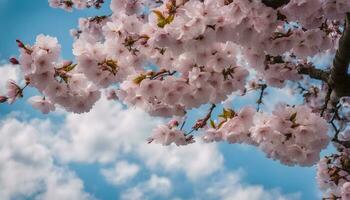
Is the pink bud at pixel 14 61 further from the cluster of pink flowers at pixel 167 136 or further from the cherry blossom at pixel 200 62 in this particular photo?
the cluster of pink flowers at pixel 167 136

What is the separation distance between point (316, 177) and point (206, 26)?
3.62m

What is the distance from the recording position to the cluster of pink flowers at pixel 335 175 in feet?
18.1

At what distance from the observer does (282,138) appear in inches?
156

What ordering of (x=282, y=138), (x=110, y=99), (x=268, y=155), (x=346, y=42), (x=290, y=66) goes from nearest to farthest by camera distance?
(x=282, y=138), (x=268, y=155), (x=290, y=66), (x=346, y=42), (x=110, y=99)

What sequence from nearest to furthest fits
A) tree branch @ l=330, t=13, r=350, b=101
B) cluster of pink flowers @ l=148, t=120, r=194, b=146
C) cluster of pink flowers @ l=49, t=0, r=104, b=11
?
1. cluster of pink flowers @ l=148, t=120, r=194, b=146
2. tree branch @ l=330, t=13, r=350, b=101
3. cluster of pink flowers @ l=49, t=0, r=104, b=11

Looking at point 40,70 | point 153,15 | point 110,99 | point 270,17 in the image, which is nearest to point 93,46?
point 40,70

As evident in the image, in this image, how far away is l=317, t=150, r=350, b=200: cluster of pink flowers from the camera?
5.52 m

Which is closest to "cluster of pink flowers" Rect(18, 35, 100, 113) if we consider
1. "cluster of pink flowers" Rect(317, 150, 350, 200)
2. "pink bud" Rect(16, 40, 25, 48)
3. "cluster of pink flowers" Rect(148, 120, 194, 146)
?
"pink bud" Rect(16, 40, 25, 48)

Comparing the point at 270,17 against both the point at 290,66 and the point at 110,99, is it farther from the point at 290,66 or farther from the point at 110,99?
the point at 110,99

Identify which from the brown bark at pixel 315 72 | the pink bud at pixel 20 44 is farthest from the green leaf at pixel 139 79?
the brown bark at pixel 315 72

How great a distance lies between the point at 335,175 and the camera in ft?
18.9

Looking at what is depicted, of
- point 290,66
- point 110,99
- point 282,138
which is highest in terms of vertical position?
point 110,99

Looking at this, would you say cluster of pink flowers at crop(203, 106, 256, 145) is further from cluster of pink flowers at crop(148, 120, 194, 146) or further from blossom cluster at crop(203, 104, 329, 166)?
cluster of pink flowers at crop(148, 120, 194, 146)

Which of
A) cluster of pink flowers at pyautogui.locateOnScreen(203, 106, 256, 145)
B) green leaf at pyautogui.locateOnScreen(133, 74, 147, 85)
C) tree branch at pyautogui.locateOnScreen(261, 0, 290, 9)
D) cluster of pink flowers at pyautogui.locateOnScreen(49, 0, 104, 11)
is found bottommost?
cluster of pink flowers at pyautogui.locateOnScreen(203, 106, 256, 145)
